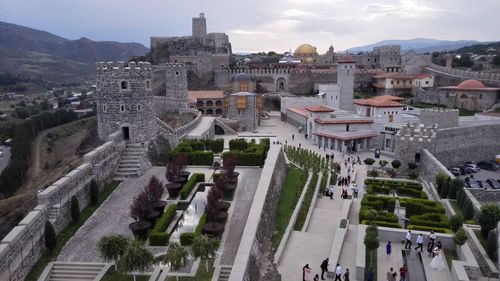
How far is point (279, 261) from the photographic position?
14.1m

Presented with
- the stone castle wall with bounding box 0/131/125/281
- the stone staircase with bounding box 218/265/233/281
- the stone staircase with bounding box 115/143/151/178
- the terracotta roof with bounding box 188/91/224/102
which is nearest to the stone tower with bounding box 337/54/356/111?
the terracotta roof with bounding box 188/91/224/102

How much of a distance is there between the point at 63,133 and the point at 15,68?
4490 inches

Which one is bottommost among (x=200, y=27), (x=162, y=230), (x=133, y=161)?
(x=162, y=230)

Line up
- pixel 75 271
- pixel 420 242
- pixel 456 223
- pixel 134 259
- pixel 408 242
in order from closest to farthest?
1. pixel 134 259
2. pixel 75 271
3. pixel 420 242
4. pixel 408 242
5. pixel 456 223

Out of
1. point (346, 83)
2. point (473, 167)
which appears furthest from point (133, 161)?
point (346, 83)

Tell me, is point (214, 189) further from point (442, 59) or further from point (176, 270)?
point (442, 59)

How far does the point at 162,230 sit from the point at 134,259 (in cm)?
318

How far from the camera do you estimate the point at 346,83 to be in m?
46.0

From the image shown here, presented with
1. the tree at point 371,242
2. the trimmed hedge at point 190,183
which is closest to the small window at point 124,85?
the trimmed hedge at point 190,183

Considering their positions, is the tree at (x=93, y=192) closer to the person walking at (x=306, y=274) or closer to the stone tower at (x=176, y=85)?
the person walking at (x=306, y=274)

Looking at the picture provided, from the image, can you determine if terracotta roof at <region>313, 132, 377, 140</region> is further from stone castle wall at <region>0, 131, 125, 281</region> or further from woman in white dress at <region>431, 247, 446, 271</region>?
woman in white dress at <region>431, 247, 446, 271</region>

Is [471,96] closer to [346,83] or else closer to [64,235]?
[346,83]

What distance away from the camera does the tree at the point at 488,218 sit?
14.7 meters

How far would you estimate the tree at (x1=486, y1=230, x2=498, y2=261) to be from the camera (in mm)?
13180
